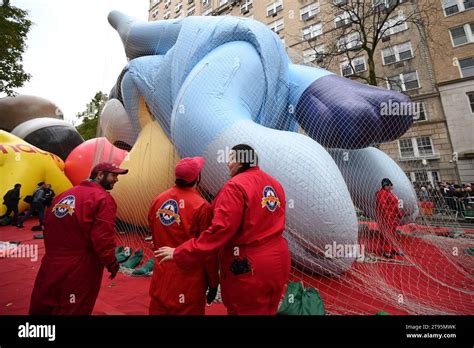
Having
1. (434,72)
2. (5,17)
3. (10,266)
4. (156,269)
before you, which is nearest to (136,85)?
(10,266)

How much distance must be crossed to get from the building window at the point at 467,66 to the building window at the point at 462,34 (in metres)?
1.13

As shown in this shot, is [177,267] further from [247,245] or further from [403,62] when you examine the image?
[403,62]

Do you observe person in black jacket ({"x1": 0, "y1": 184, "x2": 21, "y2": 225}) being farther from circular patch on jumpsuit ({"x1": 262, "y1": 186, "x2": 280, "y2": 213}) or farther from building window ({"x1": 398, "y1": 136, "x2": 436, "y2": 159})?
building window ({"x1": 398, "y1": 136, "x2": 436, "y2": 159})

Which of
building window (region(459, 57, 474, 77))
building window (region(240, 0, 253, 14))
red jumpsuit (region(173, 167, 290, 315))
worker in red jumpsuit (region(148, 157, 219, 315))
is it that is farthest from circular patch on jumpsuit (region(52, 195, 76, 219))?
building window (region(240, 0, 253, 14))

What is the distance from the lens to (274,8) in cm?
2172

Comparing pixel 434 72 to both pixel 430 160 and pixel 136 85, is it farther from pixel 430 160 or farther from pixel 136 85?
pixel 136 85

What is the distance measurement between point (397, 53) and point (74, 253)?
70.1 feet

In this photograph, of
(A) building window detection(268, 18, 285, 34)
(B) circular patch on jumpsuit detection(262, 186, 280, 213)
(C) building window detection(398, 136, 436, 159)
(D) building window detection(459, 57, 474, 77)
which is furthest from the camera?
(A) building window detection(268, 18, 285, 34)

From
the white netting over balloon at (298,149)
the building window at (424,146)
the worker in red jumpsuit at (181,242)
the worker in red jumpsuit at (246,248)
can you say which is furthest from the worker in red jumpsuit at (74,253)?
the building window at (424,146)

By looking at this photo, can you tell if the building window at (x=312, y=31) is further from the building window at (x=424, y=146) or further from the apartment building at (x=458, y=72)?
the building window at (x=424, y=146)

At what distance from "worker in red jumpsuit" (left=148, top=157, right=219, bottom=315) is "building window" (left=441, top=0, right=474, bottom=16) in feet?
73.0

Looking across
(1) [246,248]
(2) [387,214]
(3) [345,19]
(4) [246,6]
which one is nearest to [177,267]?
(1) [246,248]

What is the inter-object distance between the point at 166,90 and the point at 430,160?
16.2 m

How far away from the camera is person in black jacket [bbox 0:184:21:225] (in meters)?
6.73
